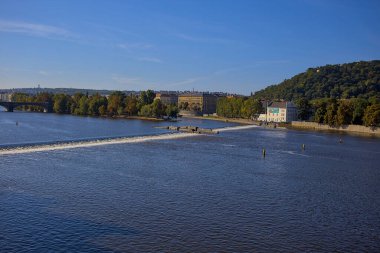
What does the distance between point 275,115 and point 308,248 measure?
100 m

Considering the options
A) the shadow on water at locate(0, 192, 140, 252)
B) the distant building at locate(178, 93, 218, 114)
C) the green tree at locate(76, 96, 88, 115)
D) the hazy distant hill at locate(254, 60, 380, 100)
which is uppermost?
the hazy distant hill at locate(254, 60, 380, 100)

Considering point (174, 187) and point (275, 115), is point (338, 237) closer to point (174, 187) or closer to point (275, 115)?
point (174, 187)

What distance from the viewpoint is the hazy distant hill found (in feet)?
457

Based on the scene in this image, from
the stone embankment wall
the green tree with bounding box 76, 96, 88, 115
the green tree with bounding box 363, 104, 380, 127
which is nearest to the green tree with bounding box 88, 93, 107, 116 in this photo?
the green tree with bounding box 76, 96, 88, 115

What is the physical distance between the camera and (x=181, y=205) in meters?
18.7

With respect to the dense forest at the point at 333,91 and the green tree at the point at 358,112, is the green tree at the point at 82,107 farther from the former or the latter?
the green tree at the point at 358,112

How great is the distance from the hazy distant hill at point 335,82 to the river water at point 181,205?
11256cm

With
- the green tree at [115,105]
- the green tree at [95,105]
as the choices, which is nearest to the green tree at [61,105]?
the green tree at [95,105]

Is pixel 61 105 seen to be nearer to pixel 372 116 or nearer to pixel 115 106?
pixel 115 106

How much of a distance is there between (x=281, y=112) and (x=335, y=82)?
49.0 m

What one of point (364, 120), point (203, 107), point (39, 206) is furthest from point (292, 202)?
point (203, 107)

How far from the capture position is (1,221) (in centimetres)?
1529

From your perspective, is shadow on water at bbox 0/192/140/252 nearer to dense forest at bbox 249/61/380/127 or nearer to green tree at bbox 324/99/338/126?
dense forest at bbox 249/61/380/127

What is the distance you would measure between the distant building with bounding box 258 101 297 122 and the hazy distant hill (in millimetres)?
28349
